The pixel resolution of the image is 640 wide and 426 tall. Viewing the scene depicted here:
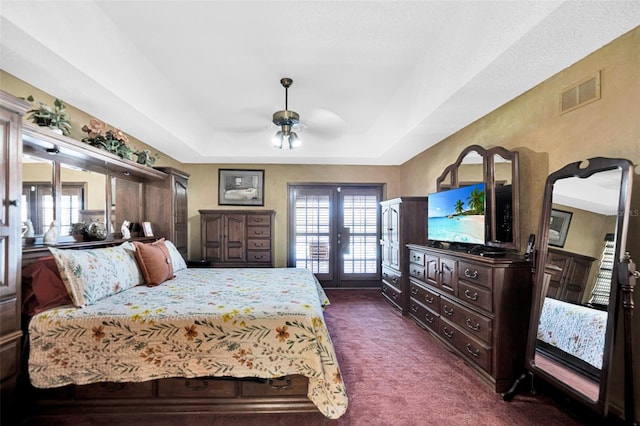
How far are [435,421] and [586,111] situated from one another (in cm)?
227

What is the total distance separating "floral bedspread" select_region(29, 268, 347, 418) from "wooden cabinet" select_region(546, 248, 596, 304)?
1546 mm

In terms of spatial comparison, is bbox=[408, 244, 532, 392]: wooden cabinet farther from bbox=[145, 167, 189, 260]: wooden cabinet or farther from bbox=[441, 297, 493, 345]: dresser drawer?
bbox=[145, 167, 189, 260]: wooden cabinet

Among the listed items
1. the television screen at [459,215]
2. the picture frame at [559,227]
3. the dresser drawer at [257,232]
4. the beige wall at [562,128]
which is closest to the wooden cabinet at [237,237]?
the dresser drawer at [257,232]

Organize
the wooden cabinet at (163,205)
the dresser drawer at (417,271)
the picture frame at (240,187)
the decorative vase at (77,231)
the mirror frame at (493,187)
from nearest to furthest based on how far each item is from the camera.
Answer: the mirror frame at (493,187) → the decorative vase at (77,231) → the dresser drawer at (417,271) → the wooden cabinet at (163,205) → the picture frame at (240,187)

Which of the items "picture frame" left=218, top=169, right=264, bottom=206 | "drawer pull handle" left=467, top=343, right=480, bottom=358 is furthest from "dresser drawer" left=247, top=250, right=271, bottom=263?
"drawer pull handle" left=467, top=343, right=480, bottom=358

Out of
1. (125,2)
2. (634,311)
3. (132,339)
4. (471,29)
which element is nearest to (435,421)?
(634,311)

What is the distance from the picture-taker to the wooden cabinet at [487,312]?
212cm

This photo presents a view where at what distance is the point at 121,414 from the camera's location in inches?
71.2

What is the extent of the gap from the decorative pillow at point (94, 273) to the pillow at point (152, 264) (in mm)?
79

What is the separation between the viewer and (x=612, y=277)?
1542mm

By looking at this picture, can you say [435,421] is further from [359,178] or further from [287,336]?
[359,178]

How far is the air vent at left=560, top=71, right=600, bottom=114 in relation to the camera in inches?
72.4

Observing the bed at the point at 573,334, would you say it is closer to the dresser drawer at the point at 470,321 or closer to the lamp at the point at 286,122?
the dresser drawer at the point at 470,321

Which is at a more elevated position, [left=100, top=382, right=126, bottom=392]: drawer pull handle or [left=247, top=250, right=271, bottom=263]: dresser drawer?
[left=247, top=250, right=271, bottom=263]: dresser drawer
